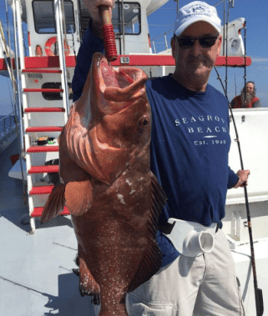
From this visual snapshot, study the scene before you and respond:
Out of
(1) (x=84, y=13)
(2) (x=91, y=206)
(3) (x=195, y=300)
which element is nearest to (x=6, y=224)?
(3) (x=195, y=300)

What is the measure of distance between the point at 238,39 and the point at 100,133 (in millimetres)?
6786

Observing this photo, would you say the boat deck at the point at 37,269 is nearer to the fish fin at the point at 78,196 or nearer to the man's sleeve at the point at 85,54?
the fish fin at the point at 78,196

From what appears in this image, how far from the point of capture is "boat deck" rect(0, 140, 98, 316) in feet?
9.60

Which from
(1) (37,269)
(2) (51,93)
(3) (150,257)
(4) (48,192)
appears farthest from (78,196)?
(2) (51,93)

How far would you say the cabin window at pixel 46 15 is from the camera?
267 inches

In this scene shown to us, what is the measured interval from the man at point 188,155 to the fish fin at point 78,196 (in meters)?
0.54

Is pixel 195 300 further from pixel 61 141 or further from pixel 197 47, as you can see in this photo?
pixel 197 47

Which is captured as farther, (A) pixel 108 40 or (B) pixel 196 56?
(B) pixel 196 56

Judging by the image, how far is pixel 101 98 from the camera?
1.11 meters

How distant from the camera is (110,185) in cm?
122

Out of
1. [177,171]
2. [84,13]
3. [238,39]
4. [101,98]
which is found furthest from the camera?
[84,13]

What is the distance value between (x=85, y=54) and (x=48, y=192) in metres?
3.22

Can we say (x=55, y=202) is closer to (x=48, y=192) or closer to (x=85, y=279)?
(x=85, y=279)

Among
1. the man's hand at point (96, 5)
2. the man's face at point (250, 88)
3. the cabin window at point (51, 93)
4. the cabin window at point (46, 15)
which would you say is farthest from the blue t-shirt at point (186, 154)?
the cabin window at point (46, 15)
